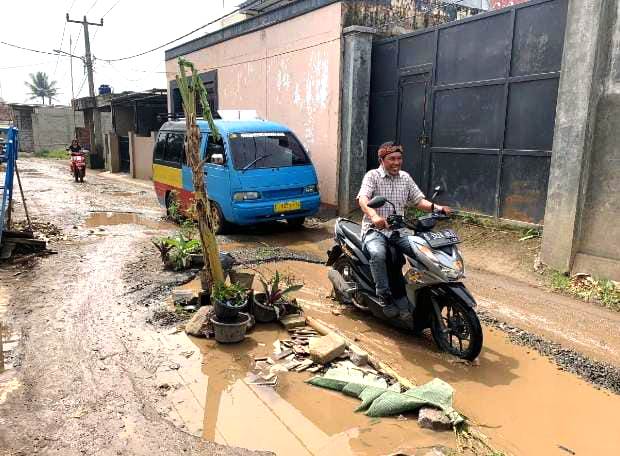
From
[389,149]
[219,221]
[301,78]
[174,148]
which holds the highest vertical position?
[301,78]

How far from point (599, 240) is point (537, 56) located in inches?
115

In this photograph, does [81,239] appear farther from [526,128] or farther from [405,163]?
[526,128]

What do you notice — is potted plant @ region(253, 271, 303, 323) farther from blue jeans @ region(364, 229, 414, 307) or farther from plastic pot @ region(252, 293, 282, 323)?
blue jeans @ region(364, 229, 414, 307)

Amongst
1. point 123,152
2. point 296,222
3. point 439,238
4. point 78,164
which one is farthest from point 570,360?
point 123,152

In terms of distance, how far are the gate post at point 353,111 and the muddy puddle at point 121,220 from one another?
378 cm

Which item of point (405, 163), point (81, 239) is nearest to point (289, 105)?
point (405, 163)

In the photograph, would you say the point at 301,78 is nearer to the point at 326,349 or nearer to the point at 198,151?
the point at 198,151

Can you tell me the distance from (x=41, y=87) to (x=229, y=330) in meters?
76.3

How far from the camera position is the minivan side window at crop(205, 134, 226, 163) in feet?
27.1

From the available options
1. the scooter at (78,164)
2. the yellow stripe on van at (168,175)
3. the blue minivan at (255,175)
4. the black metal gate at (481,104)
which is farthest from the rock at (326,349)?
the scooter at (78,164)

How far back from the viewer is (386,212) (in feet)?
14.8

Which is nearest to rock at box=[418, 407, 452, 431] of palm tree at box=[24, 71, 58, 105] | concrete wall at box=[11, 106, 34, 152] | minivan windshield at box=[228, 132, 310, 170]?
minivan windshield at box=[228, 132, 310, 170]

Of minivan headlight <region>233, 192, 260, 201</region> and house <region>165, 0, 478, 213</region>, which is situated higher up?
house <region>165, 0, 478, 213</region>

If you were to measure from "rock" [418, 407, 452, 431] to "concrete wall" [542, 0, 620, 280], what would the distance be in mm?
3697
